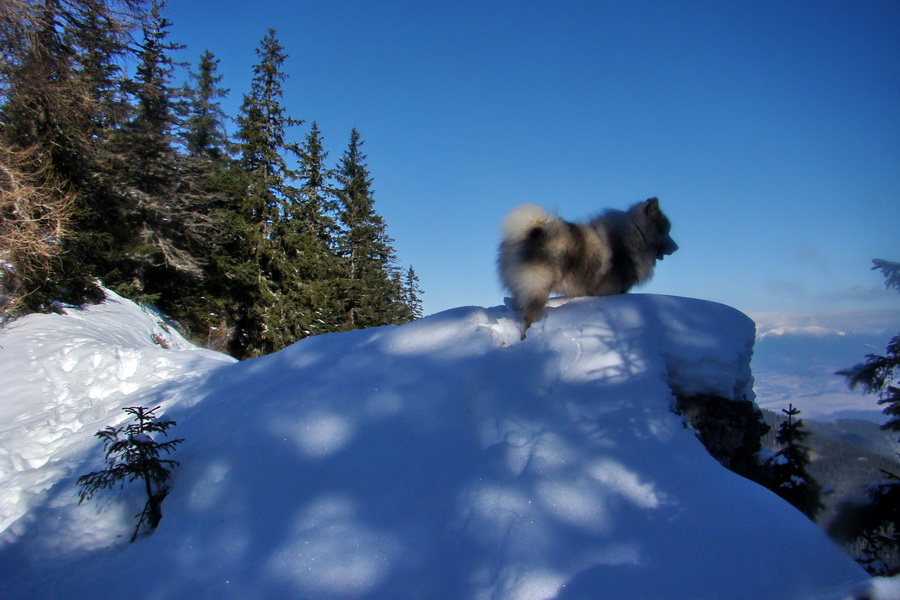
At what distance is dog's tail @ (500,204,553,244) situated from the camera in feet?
17.0

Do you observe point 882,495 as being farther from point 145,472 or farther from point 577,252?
point 145,472

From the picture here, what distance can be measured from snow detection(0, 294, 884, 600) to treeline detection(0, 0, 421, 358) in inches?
309

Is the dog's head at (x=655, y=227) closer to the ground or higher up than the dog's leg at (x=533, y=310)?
higher up

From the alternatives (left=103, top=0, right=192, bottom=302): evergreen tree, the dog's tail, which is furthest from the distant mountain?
(left=103, top=0, right=192, bottom=302): evergreen tree

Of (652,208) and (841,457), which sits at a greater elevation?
(652,208)

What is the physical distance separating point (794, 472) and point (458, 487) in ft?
12.1

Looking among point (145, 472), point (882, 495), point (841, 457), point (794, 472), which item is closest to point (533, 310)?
point (794, 472)

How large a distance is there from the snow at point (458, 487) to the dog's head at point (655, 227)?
3.86ft

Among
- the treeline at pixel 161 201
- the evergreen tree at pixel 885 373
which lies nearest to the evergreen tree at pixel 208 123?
the treeline at pixel 161 201

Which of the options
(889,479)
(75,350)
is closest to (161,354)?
(75,350)

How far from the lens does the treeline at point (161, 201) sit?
34.2 feet

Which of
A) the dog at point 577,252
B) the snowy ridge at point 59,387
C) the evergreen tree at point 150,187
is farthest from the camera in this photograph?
the evergreen tree at point 150,187

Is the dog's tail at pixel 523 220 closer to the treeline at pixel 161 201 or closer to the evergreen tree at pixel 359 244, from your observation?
the treeline at pixel 161 201

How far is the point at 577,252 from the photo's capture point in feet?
17.8
